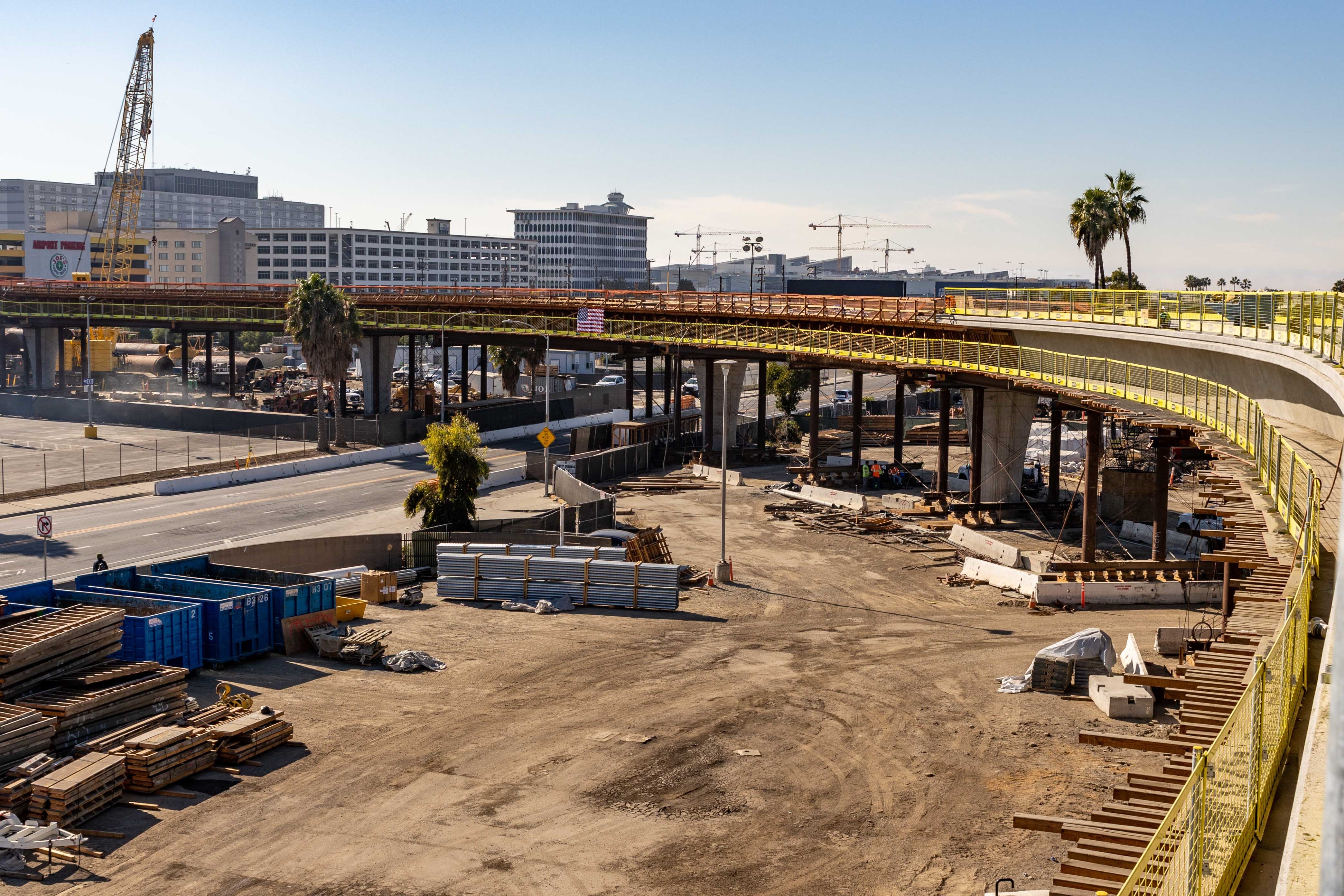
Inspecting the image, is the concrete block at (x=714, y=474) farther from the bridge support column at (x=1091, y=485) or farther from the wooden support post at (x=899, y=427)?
the bridge support column at (x=1091, y=485)

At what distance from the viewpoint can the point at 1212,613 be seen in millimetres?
36281

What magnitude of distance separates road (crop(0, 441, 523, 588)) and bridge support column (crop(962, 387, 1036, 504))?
27180 millimetres

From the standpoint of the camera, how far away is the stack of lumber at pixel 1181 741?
14.1 m

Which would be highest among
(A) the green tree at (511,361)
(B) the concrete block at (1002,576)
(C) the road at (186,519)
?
(A) the green tree at (511,361)

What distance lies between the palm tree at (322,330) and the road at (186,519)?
34.5 feet

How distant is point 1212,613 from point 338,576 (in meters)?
27.3

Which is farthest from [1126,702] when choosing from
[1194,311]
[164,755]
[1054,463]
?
[1054,463]

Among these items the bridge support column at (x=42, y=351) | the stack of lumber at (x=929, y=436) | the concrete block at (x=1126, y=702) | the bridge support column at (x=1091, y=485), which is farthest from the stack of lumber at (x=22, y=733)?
the bridge support column at (x=42, y=351)

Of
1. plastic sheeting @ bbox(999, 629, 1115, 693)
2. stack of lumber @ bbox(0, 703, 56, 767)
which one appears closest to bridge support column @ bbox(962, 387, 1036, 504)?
plastic sheeting @ bbox(999, 629, 1115, 693)

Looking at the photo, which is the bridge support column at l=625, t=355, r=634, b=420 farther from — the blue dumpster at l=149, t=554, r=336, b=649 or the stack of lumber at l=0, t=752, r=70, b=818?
the stack of lumber at l=0, t=752, r=70, b=818

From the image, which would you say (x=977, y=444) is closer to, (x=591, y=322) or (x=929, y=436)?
(x=591, y=322)

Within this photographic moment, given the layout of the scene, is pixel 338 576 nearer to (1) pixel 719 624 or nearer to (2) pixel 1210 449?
(1) pixel 719 624

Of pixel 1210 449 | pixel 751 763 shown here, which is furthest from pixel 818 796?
pixel 1210 449

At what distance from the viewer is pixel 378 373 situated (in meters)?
91.0
